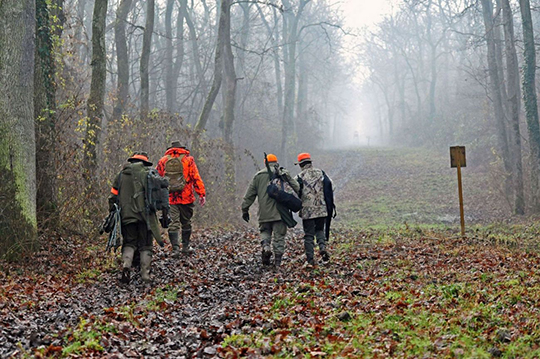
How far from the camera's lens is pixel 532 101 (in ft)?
60.9

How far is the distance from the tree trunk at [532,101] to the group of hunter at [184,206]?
1087cm

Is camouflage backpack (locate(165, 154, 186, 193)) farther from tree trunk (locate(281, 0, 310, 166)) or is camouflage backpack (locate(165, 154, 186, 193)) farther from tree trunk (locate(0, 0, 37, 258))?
tree trunk (locate(281, 0, 310, 166))

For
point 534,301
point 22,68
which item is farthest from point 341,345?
point 22,68

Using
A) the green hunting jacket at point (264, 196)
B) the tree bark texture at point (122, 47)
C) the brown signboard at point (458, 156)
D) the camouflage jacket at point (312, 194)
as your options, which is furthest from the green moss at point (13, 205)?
the tree bark texture at point (122, 47)

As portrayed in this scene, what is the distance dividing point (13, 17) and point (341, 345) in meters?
7.82

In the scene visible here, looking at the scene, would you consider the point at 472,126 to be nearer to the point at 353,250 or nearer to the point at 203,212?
the point at 203,212

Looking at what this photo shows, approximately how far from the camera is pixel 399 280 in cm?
902

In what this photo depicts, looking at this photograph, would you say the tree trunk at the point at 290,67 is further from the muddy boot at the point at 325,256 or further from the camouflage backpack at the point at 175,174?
the muddy boot at the point at 325,256

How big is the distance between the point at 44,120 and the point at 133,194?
3072 millimetres

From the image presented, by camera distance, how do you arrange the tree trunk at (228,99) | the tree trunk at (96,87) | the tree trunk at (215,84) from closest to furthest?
the tree trunk at (96,87), the tree trunk at (215,84), the tree trunk at (228,99)

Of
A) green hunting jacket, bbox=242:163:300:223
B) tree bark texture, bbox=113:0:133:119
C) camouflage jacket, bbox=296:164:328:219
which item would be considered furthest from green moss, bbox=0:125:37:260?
tree bark texture, bbox=113:0:133:119

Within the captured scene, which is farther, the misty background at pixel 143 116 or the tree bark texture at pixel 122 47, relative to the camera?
the tree bark texture at pixel 122 47

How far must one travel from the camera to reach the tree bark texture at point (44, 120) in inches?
423

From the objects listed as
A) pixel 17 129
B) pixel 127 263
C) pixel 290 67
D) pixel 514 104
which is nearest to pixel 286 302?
pixel 127 263
